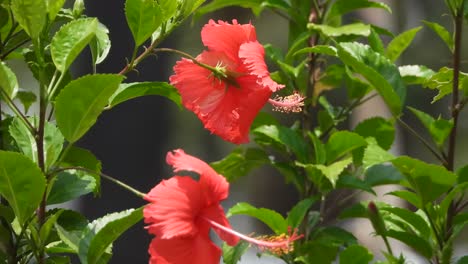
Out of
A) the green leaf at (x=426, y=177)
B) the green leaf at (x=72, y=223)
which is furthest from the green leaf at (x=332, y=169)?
the green leaf at (x=72, y=223)

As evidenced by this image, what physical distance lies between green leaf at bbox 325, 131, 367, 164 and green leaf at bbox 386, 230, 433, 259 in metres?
0.20

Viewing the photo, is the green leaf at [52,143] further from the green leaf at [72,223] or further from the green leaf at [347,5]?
the green leaf at [347,5]

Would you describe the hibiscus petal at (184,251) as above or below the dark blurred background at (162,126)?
above

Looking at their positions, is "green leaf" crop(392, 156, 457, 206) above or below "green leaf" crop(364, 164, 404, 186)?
above

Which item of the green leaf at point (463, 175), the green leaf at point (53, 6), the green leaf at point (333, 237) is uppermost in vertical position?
the green leaf at point (53, 6)

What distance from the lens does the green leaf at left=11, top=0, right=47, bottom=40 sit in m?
1.08

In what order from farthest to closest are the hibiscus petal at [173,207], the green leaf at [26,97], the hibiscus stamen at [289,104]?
the green leaf at [26,97]
the hibiscus stamen at [289,104]
the hibiscus petal at [173,207]

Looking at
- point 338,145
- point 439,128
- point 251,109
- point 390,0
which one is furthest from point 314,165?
point 390,0

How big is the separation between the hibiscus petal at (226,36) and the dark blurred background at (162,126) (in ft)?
6.70

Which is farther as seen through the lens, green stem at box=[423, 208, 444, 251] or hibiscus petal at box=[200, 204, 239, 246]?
green stem at box=[423, 208, 444, 251]

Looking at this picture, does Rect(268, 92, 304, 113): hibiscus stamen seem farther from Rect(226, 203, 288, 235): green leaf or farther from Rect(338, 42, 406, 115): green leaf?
Rect(226, 203, 288, 235): green leaf

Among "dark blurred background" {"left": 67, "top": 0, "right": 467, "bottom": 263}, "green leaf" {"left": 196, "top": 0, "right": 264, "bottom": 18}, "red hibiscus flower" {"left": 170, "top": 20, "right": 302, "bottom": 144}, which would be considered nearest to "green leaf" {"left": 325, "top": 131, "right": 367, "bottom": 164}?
"green leaf" {"left": 196, "top": 0, "right": 264, "bottom": 18}

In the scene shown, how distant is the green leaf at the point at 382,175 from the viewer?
1.94m

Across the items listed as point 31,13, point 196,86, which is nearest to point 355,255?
point 196,86
